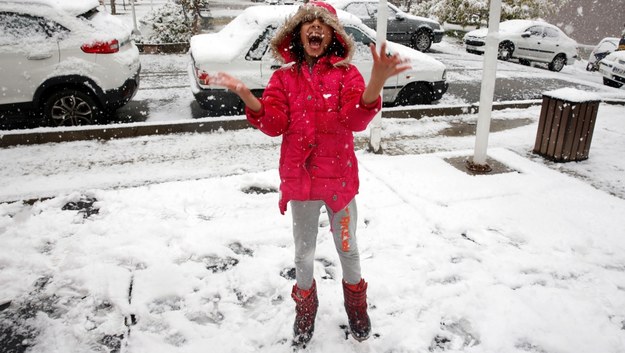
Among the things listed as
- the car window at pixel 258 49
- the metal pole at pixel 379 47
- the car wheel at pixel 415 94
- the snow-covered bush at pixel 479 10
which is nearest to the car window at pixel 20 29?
the car window at pixel 258 49

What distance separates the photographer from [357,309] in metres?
2.50

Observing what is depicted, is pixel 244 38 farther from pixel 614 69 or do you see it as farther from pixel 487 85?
pixel 614 69

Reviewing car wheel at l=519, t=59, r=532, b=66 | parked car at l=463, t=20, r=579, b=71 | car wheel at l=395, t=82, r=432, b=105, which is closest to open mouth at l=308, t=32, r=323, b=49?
car wheel at l=395, t=82, r=432, b=105

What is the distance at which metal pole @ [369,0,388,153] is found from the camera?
16.6 ft

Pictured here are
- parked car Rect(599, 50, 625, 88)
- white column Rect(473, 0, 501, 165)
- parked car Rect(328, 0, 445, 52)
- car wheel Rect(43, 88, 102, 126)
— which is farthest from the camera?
Result: parked car Rect(328, 0, 445, 52)

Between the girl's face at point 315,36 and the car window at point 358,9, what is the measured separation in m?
11.7

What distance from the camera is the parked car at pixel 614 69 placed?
41.7 ft

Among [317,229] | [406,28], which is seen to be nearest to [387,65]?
[317,229]

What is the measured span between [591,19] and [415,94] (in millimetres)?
26277

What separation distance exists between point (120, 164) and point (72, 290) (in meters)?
2.49

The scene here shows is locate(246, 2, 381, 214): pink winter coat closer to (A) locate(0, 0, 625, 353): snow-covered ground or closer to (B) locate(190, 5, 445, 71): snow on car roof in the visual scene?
(A) locate(0, 0, 625, 353): snow-covered ground

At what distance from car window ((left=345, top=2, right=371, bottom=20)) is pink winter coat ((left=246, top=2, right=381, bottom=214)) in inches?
459

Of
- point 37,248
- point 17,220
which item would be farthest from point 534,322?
point 17,220

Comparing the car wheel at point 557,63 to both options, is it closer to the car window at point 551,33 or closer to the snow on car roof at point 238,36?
the car window at point 551,33
